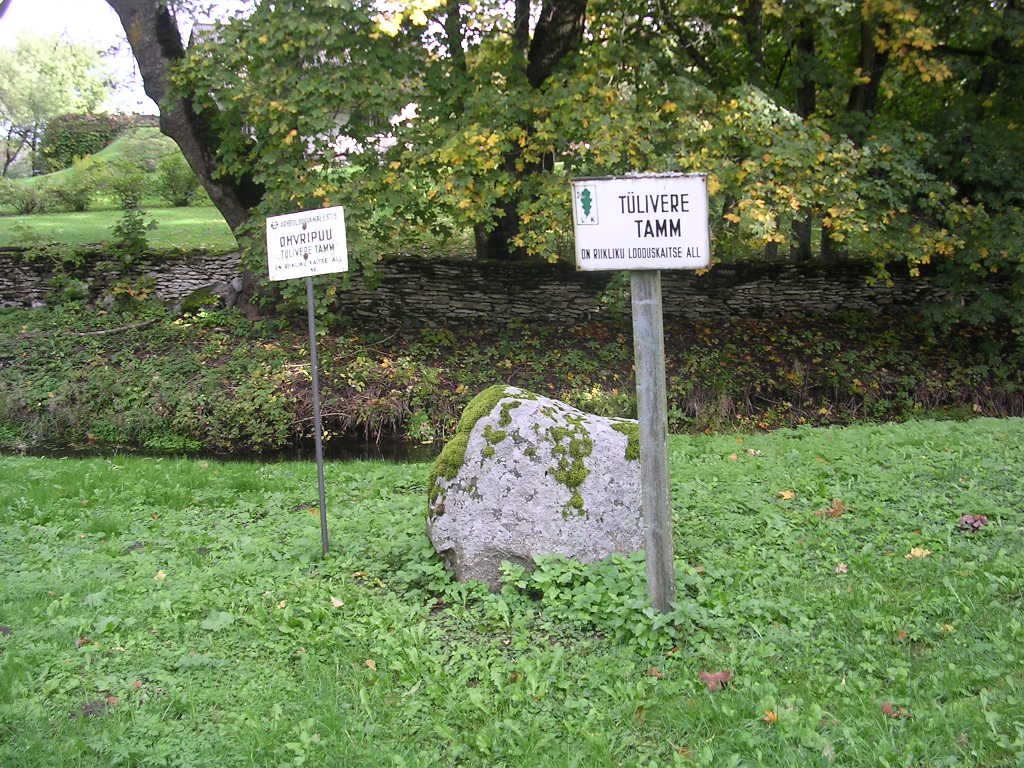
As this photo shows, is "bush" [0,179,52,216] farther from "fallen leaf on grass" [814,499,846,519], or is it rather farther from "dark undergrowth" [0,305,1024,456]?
"fallen leaf on grass" [814,499,846,519]

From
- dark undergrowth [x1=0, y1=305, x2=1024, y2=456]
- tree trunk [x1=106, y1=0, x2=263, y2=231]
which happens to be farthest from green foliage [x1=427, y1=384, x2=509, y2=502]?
tree trunk [x1=106, y1=0, x2=263, y2=231]

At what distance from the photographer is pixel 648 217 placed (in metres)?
4.19

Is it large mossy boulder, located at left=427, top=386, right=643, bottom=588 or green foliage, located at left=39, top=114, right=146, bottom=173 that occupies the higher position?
green foliage, located at left=39, top=114, right=146, bottom=173

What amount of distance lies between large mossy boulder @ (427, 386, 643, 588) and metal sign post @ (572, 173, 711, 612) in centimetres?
Answer: 96

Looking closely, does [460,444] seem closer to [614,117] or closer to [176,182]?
[614,117]

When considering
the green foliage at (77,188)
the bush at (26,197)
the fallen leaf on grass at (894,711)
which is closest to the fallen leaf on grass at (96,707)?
the fallen leaf on grass at (894,711)

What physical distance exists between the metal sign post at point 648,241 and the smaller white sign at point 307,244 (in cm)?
219

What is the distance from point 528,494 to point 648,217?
6.25 ft

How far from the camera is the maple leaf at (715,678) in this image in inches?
158

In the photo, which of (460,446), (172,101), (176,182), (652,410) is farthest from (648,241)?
(176,182)

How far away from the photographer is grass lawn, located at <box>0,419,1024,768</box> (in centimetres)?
363

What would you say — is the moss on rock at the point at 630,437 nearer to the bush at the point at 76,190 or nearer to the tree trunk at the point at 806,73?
the tree trunk at the point at 806,73

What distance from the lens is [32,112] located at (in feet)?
122

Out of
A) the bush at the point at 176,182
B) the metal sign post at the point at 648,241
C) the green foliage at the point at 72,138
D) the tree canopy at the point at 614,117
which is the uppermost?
the green foliage at the point at 72,138
